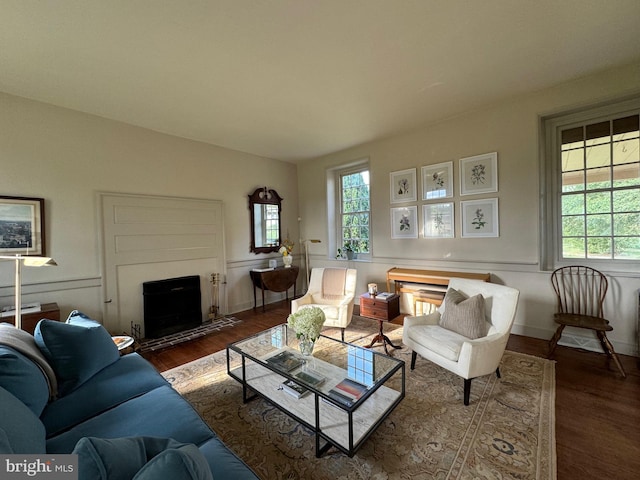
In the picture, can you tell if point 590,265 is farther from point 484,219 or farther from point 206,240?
point 206,240

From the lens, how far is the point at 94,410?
54.2 inches

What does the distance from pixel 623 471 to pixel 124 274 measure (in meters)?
4.60

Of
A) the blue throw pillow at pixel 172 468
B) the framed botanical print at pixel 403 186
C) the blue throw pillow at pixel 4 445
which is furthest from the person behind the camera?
the framed botanical print at pixel 403 186

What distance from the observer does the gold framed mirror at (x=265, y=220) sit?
4.65 meters

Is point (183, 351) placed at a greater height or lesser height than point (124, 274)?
lesser

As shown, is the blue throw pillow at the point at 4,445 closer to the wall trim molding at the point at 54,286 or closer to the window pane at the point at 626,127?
the wall trim molding at the point at 54,286

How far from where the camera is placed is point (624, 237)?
2.62 metres

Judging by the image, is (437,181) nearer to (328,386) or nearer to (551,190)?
(551,190)

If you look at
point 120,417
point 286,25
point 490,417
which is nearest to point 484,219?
point 490,417

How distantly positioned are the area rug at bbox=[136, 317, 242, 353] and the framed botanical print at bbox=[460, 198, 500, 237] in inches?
140

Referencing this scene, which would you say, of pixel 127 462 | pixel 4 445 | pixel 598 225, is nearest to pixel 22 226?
pixel 4 445

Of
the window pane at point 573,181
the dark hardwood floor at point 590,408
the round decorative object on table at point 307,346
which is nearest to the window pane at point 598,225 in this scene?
the window pane at point 573,181

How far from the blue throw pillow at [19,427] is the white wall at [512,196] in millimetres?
3735

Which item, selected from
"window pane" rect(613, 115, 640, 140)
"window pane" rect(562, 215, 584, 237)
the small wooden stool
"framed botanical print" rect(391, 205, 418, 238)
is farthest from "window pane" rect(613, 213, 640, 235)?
"framed botanical print" rect(391, 205, 418, 238)
